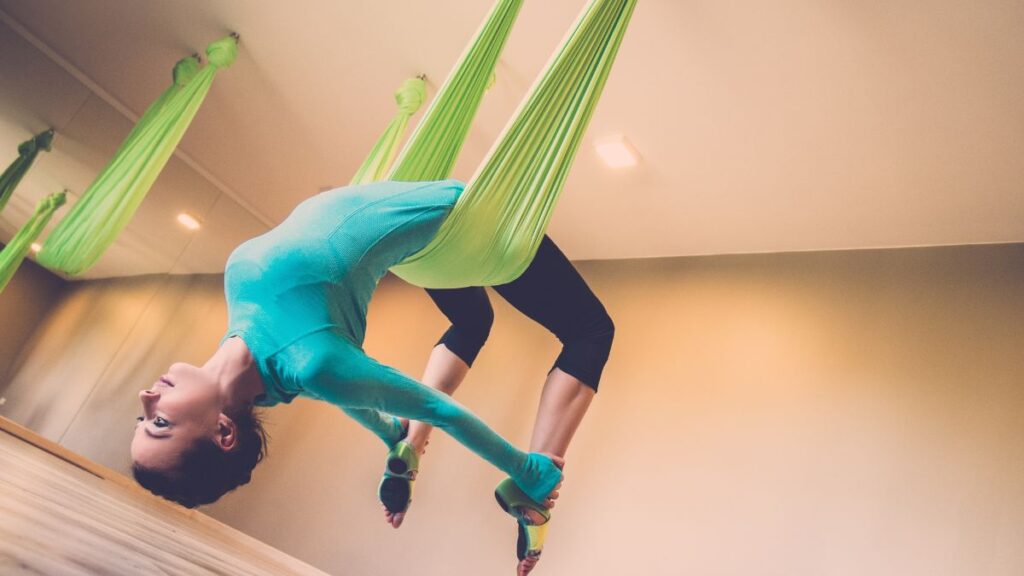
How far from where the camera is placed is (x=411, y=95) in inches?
103

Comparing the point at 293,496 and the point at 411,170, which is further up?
the point at 411,170

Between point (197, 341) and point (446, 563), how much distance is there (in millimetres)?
1831

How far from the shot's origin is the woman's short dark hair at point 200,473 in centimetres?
102

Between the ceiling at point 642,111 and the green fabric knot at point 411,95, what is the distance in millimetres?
109

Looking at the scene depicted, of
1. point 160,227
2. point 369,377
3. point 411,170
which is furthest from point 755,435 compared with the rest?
point 160,227

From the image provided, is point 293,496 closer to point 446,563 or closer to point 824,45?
point 446,563

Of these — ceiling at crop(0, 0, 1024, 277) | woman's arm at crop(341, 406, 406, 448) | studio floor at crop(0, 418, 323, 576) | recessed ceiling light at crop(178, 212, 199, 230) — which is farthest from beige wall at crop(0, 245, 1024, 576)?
studio floor at crop(0, 418, 323, 576)

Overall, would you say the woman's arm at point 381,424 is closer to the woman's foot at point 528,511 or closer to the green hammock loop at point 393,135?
the woman's foot at point 528,511

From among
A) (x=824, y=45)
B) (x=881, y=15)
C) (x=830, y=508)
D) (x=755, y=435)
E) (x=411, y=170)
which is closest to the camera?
(x=411, y=170)

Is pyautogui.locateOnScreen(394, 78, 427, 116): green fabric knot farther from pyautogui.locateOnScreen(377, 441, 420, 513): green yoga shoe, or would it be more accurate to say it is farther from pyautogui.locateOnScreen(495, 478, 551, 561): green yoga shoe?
pyautogui.locateOnScreen(495, 478, 551, 561): green yoga shoe

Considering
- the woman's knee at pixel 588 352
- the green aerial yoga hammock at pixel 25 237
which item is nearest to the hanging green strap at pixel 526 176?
the woman's knee at pixel 588 352

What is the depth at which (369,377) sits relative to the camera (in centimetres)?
101

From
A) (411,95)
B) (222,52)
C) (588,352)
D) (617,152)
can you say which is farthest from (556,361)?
(222,52)

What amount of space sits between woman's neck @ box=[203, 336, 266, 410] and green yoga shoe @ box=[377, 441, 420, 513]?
16.3 inches
